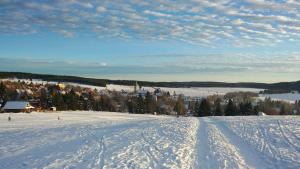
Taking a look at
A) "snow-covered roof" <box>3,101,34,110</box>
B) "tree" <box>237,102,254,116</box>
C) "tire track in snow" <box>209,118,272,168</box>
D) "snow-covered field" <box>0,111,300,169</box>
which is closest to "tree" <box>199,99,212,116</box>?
"tree" <box>237,102,254,116</box>

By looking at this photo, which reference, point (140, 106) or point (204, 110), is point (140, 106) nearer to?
point (140, 106)

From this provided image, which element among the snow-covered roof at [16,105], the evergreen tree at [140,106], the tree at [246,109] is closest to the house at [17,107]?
the snow-covered roof at [16,105]

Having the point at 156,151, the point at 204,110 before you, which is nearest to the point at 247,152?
the point at 156,151

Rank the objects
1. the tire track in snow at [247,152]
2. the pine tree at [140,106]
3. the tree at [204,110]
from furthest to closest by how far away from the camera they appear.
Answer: the pine tree at [140,106] < the tree at [204,110] < the tire track in snow at [247,152]

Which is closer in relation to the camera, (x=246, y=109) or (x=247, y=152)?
(x=247, y=152)

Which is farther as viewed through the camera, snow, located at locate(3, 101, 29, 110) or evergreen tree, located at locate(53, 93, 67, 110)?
evergreen tree, located at locate(53, 93, 67, 110)

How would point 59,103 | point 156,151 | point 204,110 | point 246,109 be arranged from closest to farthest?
point 156,151 → point 246,109 → point 204,110 → point 59,103

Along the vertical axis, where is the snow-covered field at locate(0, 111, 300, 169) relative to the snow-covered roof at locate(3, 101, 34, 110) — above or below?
above

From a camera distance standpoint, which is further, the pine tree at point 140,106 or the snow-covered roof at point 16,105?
the pine tree at point 140,106

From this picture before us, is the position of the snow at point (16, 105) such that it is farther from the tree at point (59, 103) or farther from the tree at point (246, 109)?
the tree at point (246, 109)

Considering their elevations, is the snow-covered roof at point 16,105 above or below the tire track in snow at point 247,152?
below

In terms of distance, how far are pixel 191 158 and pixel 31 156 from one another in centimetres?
809

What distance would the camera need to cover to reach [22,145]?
24.5m

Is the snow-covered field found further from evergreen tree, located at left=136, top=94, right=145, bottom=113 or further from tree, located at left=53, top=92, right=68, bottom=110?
evergreen tree, located at left=136, top=94, right=145, bottom=113
